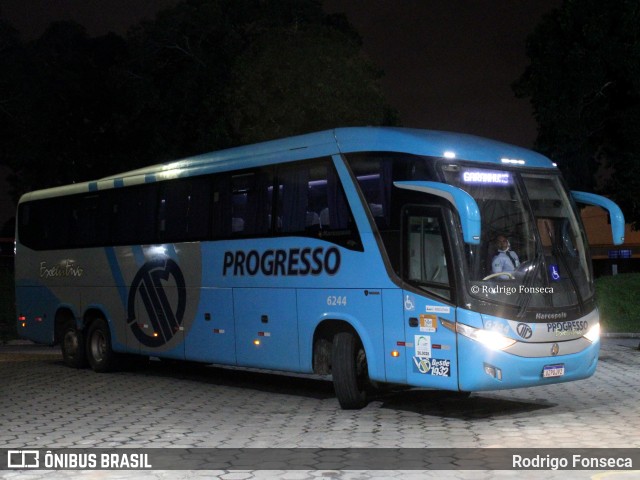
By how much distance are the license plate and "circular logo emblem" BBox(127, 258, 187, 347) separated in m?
7.38

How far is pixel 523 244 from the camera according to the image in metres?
13.0

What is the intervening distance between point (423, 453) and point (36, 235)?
48.4 feet

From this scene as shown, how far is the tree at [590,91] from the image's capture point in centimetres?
3831

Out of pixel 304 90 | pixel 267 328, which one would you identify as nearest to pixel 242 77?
pixel 304 90

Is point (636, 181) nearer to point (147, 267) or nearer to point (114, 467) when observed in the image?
point (147, 267)

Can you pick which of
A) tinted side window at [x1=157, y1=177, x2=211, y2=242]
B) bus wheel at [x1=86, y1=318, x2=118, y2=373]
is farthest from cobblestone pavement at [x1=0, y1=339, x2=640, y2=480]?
tinted side window at [x1=157, y1=177, x2=211, y2=242]

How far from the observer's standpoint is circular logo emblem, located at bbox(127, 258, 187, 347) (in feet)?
60.3

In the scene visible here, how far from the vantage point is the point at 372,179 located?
13922 millimetres

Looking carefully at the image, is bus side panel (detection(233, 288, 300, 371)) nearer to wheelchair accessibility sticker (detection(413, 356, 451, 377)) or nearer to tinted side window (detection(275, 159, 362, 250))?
tinted side window (detection(275, 159, 362, 250))

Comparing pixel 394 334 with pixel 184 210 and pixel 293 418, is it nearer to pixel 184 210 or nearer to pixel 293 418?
pixel 293 418

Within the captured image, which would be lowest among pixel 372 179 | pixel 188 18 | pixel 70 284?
pixel 70 284

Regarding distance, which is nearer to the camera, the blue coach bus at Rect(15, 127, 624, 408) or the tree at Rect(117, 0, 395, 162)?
the blue coach bus at Rect(15, 127, 624, 408)

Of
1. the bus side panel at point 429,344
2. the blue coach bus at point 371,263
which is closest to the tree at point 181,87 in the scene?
the blue coach bus at point 371,263

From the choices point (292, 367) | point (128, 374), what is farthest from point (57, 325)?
point (292, 367)
